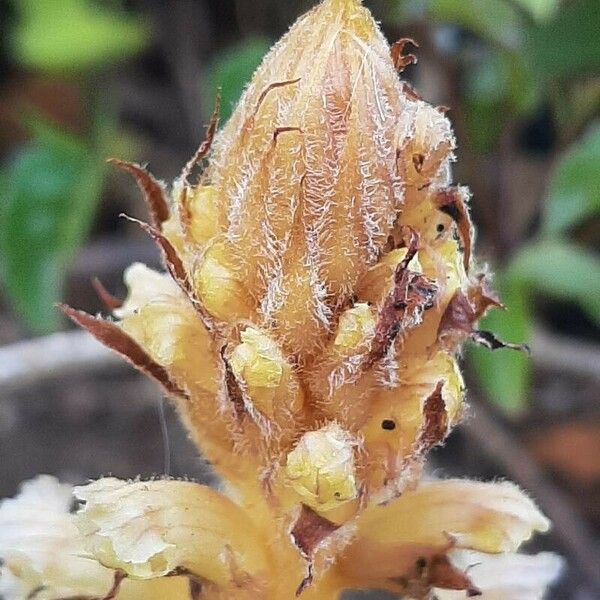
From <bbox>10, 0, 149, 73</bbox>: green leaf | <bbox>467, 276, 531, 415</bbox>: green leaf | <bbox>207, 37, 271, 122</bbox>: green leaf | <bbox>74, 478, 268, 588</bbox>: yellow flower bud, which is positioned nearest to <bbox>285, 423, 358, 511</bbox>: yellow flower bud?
<bbox>74, 478, 268, 588</bbox>: yellow flower bud

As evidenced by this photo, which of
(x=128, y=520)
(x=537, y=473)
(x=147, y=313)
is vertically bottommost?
(x=537, y=473)

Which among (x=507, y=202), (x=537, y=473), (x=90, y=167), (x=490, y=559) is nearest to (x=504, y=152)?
(x=507, y=202)

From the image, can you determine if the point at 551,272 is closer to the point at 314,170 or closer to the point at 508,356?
the point at 508,356

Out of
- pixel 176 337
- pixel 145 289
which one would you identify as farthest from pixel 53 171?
pixel 176 337

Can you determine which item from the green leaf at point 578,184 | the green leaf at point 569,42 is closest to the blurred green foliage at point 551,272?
the green leaf at point 578,184

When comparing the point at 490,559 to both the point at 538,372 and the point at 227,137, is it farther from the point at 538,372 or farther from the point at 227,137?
the point at 538,372

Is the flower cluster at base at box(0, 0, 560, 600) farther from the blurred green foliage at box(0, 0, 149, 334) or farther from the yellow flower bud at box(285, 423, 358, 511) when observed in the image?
the blurred green foliage at box(0, 0, 149, 334)
